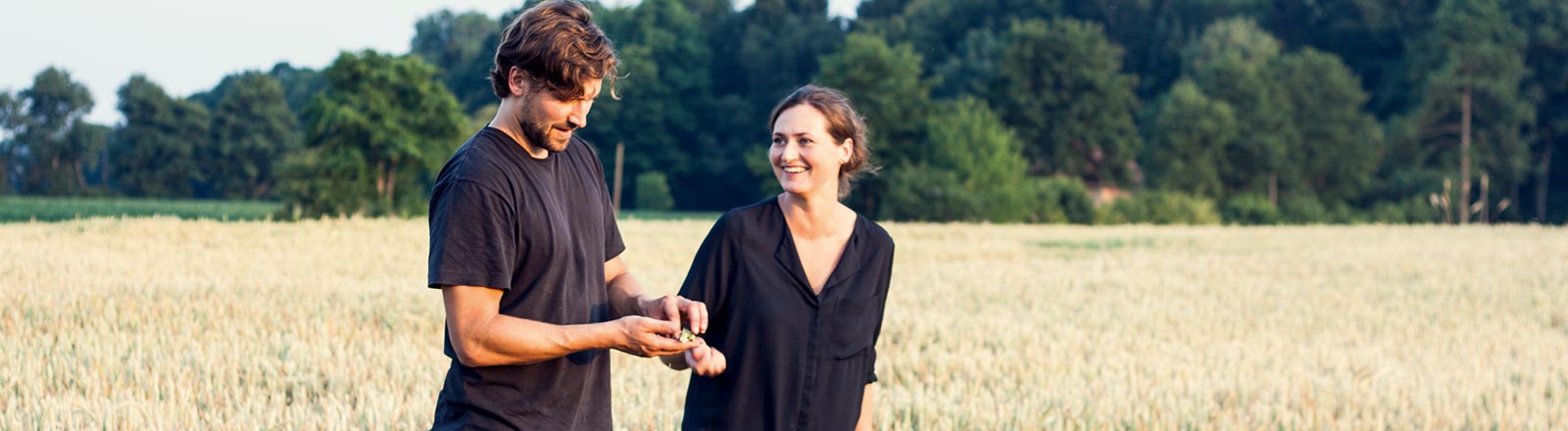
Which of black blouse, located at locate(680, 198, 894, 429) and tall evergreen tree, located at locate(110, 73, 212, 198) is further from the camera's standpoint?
tall evergreen tree, located at locate(110, 73, 212, 198)

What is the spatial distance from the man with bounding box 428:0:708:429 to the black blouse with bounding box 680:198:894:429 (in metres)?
0.78

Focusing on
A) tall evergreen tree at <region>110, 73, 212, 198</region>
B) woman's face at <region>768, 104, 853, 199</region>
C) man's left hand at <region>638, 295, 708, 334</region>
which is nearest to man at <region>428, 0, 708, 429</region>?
man's left hand at <region>638, 295, 708, 334</region>

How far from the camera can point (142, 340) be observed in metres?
8.00

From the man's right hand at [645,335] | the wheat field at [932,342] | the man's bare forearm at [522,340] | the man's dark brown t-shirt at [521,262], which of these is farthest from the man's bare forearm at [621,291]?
the wheat field at [932,342]

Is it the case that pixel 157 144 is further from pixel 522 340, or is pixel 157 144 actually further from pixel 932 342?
pixel 522 340

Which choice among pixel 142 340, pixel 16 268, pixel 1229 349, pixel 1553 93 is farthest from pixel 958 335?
pixel 1553 93

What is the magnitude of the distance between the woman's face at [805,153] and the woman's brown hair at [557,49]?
3.52ft

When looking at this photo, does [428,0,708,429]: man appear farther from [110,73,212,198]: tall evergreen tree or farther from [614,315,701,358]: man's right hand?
[110,73,212,198]: tall evergreen tree

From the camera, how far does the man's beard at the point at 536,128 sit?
2.89 m

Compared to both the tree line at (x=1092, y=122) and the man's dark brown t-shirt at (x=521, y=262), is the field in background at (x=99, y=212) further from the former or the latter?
the man's dark brown t-shirt at (x=521, y=262)

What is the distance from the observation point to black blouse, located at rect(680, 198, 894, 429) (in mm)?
3820

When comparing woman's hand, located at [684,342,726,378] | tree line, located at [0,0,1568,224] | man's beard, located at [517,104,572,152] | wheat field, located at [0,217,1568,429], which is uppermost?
tree line, located at [0,0,1568,224]

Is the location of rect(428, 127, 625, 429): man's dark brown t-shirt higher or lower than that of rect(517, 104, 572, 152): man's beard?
lower

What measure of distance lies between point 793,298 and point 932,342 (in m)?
6.76
